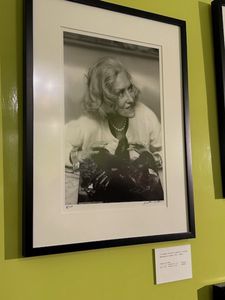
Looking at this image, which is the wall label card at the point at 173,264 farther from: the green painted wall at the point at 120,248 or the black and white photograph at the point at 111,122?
the black and white photograph at the point at 111,122

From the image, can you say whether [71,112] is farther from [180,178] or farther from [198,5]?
[198,5]

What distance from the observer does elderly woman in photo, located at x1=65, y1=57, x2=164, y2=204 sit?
0.84 metres

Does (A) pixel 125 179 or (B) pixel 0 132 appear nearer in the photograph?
(B) pixel 0 132

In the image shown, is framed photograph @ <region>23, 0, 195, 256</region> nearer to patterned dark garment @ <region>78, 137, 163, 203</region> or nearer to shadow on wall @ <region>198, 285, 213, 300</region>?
patterned dark garment @ <region>78, 137, 163, 203</region>

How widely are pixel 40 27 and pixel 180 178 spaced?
498 mm

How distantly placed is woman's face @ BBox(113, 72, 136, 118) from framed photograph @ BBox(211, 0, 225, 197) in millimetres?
276

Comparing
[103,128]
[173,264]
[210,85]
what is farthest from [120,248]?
[210,85]

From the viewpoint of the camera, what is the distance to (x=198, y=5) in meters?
1.08

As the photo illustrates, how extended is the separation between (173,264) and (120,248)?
160 mm

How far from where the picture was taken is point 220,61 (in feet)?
3.45

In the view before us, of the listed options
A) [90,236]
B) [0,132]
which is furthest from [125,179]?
[0,132]

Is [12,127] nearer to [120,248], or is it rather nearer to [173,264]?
[120,248]

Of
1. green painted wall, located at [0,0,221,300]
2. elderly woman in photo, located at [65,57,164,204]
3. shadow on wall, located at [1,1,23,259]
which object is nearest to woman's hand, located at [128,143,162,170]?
elderly woman in photo, located at [65,57,164,204]

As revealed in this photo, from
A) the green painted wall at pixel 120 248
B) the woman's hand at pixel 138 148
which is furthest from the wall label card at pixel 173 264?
the woman's hand at pixel 138 148
